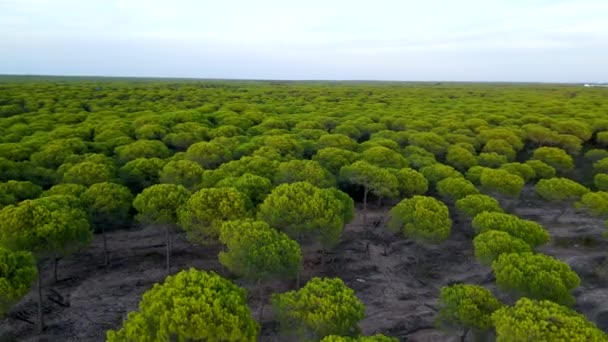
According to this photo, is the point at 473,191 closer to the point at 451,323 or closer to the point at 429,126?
the point at 451,323

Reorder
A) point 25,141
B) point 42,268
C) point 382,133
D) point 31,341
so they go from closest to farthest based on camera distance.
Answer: point 31,341 < point 42,268 < point 25,141 < point 382,133

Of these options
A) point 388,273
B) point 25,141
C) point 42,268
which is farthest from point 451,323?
point 25,141

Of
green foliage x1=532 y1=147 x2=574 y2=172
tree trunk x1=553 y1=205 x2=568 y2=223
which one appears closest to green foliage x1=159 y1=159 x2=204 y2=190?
tree trunk x1=553 y1=205 x2=568 y2=223

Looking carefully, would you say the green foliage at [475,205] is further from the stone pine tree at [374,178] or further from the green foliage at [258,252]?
the green foliage at [258,252]

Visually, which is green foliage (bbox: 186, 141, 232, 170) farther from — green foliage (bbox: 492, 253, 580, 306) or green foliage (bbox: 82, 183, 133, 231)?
green foliage (bbox: 492, 253, 580, 306)

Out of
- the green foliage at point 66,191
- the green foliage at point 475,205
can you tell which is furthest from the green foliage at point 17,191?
the green foliage at point 475,205

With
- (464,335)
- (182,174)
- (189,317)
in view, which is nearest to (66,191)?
(182,174)

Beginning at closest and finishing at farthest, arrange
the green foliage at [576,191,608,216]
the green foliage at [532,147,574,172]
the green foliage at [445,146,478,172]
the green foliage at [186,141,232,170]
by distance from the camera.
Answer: the green foliage at [576,191,608,216]
the green foliage at [186,141,232,170]
the green foliage at [445,146,478,172]
the green foliage at [532,147,574,172]
